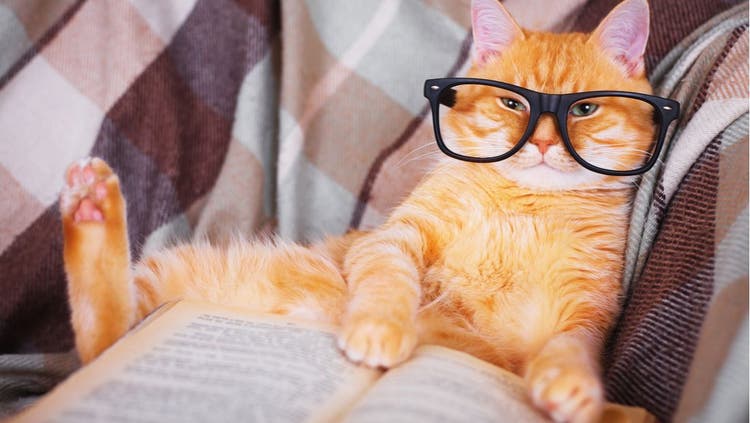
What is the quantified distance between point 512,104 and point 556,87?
0.08 meters

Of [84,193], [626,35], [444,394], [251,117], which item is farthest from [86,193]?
[626,35]

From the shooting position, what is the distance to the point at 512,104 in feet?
3.88

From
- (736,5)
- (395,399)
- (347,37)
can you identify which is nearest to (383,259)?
(395,399)

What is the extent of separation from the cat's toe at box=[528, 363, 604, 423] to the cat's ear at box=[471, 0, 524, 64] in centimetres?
66

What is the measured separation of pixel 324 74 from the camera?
1572 millimetres

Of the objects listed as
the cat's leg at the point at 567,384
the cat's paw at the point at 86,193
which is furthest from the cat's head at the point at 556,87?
the cat's paw at the point at 86,193

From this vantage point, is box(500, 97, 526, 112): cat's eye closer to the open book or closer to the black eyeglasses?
the black eyeglasses

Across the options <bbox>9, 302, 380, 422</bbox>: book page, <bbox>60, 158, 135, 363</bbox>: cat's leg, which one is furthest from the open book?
<bbox>60, 158, 135, 363</bbox>: cat's leg

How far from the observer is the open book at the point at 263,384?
768 millimetres

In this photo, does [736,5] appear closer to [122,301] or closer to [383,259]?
[383,259]

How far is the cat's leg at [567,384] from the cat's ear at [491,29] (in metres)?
0.60

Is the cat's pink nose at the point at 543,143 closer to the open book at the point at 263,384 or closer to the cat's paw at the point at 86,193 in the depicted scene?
the open book at the point at 263,384

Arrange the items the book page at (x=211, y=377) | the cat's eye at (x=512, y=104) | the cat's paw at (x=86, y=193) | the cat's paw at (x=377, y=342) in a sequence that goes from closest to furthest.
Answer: the book page at (x=211, y=377) < the cat's paw at (x=377, y=342) < the cat's paw at (x=86, y=193) < the cat's eye at (x=512, y=104)

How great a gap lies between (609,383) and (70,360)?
945 mm
